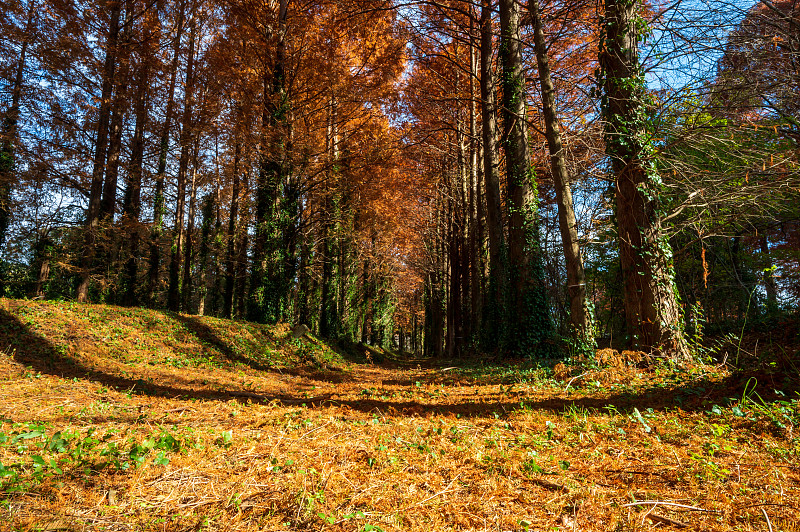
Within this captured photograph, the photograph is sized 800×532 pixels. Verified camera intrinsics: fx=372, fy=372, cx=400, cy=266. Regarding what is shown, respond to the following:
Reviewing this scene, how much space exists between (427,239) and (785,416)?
1910 cm

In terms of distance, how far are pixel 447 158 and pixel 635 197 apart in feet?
42.2

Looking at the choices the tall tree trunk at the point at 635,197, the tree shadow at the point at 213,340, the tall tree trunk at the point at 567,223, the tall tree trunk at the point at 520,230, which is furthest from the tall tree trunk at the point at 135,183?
the tall tree trunk at the point at 635,197

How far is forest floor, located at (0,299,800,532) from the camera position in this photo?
1.86 meters

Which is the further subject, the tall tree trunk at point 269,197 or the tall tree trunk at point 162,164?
the tall tree trunk at point 162,164

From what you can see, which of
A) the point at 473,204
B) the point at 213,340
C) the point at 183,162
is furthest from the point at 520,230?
the point at 183,162

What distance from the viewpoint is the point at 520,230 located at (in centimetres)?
865

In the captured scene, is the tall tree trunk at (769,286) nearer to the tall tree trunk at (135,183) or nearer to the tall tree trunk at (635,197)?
the tall tree trunk at (635,197)

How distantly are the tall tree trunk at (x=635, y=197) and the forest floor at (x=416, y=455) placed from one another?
0.64m

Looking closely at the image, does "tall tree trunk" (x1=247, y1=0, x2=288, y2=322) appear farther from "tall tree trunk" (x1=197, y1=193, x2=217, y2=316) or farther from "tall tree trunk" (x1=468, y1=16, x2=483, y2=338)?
"tall tree trunk" (x1=197, y1=193, x2=217, y2=316)

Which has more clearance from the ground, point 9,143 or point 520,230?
point 9,143

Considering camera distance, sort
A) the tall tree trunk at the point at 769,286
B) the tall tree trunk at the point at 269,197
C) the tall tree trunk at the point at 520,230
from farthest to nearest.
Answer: the tall tree trunk at the point at 269,197 < the tall tree trunk at the point at 769,286 < the tall tree trunk at the point at 520,230

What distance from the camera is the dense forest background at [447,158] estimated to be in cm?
545

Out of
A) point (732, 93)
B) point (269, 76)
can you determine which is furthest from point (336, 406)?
point (269, 76)

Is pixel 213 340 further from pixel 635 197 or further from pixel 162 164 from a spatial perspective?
pixel 635 197
